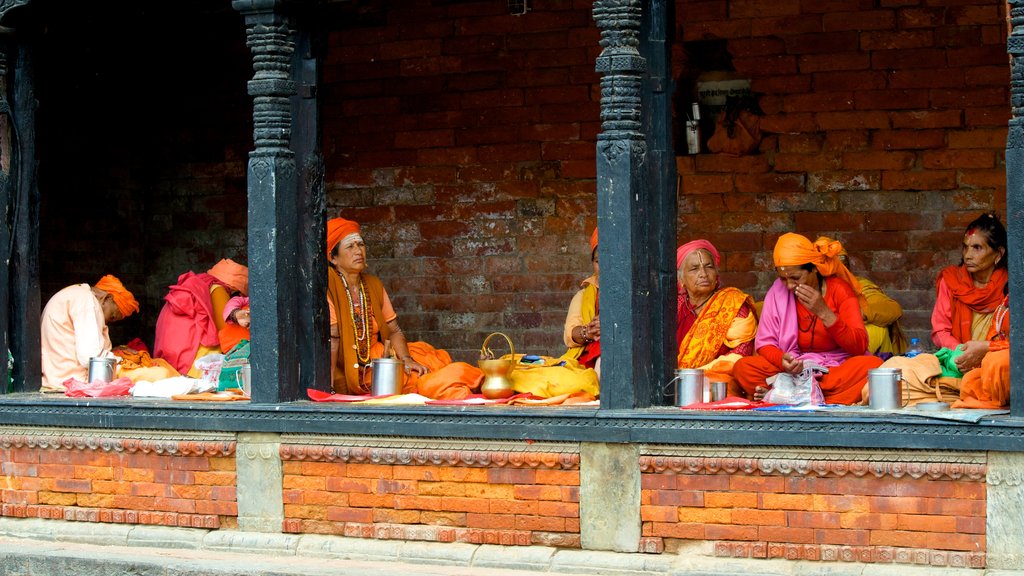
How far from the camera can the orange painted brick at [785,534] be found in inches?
256

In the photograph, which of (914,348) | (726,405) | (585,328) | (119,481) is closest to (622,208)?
(726,405)

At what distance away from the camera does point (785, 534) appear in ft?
21.4

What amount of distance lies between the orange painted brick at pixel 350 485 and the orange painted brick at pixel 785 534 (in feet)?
6.20

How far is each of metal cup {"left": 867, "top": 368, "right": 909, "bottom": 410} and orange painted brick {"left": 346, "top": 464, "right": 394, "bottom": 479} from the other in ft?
7.39

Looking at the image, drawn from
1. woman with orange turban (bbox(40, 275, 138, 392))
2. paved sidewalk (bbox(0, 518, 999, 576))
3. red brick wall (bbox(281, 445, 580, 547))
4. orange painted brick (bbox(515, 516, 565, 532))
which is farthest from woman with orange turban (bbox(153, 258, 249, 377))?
orange painted brick (bbox(515, 516, 565, 532))

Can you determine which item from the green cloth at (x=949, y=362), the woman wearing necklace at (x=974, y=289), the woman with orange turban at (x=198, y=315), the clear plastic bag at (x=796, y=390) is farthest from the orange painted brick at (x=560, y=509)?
the woman with orange turban at (x=198, y=315)

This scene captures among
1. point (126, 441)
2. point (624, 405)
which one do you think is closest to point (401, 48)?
point (126, 441)

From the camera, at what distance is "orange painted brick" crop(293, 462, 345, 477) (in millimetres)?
7383

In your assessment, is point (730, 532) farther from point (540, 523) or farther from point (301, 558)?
point (301, 558)

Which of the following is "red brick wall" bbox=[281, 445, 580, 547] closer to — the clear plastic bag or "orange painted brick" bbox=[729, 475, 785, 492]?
"orange painted brick" bbox=[729, 475, 785, 492]

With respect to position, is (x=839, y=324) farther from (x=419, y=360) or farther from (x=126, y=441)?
(x=126, y=441)

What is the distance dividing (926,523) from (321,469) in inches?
112

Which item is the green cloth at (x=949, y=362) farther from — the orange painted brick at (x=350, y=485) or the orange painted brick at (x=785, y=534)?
the orange painted brick at (x=350, y=485)

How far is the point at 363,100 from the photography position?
411 inches
